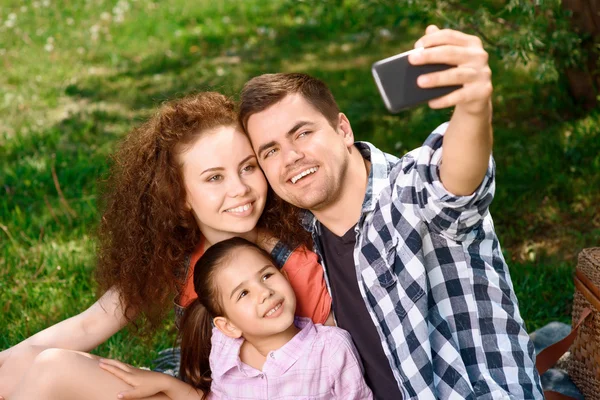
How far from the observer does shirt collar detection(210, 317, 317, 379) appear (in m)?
2.62

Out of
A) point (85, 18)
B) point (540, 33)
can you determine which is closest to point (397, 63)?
point (540, 33)

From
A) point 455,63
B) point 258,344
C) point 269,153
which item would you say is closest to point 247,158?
point 269,153

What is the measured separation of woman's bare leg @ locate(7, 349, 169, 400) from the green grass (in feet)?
2.38

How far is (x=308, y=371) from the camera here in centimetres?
259

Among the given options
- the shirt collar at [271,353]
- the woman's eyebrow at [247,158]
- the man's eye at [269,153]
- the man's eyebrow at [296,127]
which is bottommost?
the shirt collar at [271,353]

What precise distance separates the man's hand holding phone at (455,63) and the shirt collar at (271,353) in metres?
1.15

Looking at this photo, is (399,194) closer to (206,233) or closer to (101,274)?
(206,233)

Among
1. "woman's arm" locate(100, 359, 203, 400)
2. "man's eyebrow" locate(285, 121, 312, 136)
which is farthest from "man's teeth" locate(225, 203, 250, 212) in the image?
"woman's arm" locate(100, 359, 203, 400)

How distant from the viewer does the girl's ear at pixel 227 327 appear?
2.74 meters

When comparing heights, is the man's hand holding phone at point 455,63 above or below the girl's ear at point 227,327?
above

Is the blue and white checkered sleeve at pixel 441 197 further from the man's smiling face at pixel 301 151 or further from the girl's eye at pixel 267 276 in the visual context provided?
the girl's eye at pixel 267 276

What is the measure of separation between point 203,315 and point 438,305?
3.10 feet

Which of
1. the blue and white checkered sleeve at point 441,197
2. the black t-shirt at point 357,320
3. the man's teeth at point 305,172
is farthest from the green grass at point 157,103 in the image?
the blue and white checkered sleeve at point 441,197

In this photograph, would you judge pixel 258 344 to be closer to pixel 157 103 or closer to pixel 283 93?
pixel 283 93
